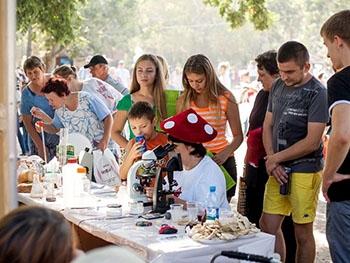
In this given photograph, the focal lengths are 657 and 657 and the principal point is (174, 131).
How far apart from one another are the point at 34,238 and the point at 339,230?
87.7 inches

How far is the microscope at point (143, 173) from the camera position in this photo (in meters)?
4.08

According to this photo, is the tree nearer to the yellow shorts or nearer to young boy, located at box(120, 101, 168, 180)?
young boy, located at box(120, 101, 168, 180)

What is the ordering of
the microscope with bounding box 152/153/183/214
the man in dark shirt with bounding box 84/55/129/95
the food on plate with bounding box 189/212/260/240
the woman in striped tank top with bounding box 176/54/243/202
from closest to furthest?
the food on plate with bounding box 189/212/260/240
the microscope with bounding box 152/153/183/214
the woman in striped tank top with bounding box 176/54/243/202
the man in dark shirt with bounding box 84/55/129/95

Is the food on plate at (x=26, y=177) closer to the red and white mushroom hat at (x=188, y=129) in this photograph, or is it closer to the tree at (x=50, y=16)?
the red and white mushroom hat at (x=188, y=129)

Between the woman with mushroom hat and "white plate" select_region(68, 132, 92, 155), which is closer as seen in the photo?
the woman with mushroom hat

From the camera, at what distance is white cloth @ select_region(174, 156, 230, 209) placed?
404cm

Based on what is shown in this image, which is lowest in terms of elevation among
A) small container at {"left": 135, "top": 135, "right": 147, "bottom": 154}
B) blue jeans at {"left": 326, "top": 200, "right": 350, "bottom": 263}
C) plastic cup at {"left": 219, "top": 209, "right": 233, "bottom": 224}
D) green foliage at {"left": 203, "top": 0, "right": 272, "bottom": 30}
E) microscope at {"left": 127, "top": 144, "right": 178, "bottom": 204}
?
blue jeans at {"left": 326, "top": 200, "right": 350, "bottom": 263}

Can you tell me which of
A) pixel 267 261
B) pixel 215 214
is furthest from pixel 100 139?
pixel 267 261

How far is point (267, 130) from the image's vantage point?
492cm

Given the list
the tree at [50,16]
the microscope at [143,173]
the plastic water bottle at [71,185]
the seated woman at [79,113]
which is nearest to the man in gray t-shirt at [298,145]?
the microscope at [143,173]

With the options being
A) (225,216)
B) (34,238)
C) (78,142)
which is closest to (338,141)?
(225,216)

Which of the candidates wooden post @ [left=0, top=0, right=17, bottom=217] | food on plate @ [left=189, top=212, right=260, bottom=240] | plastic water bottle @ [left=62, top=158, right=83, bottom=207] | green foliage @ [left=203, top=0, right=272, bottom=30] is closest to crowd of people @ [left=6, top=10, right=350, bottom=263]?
plastic water bottle @ [left=62, top=158, right=83, bottom=207]

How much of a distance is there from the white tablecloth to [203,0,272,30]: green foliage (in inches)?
249

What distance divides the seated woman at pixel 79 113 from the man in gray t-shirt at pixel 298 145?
193cm
